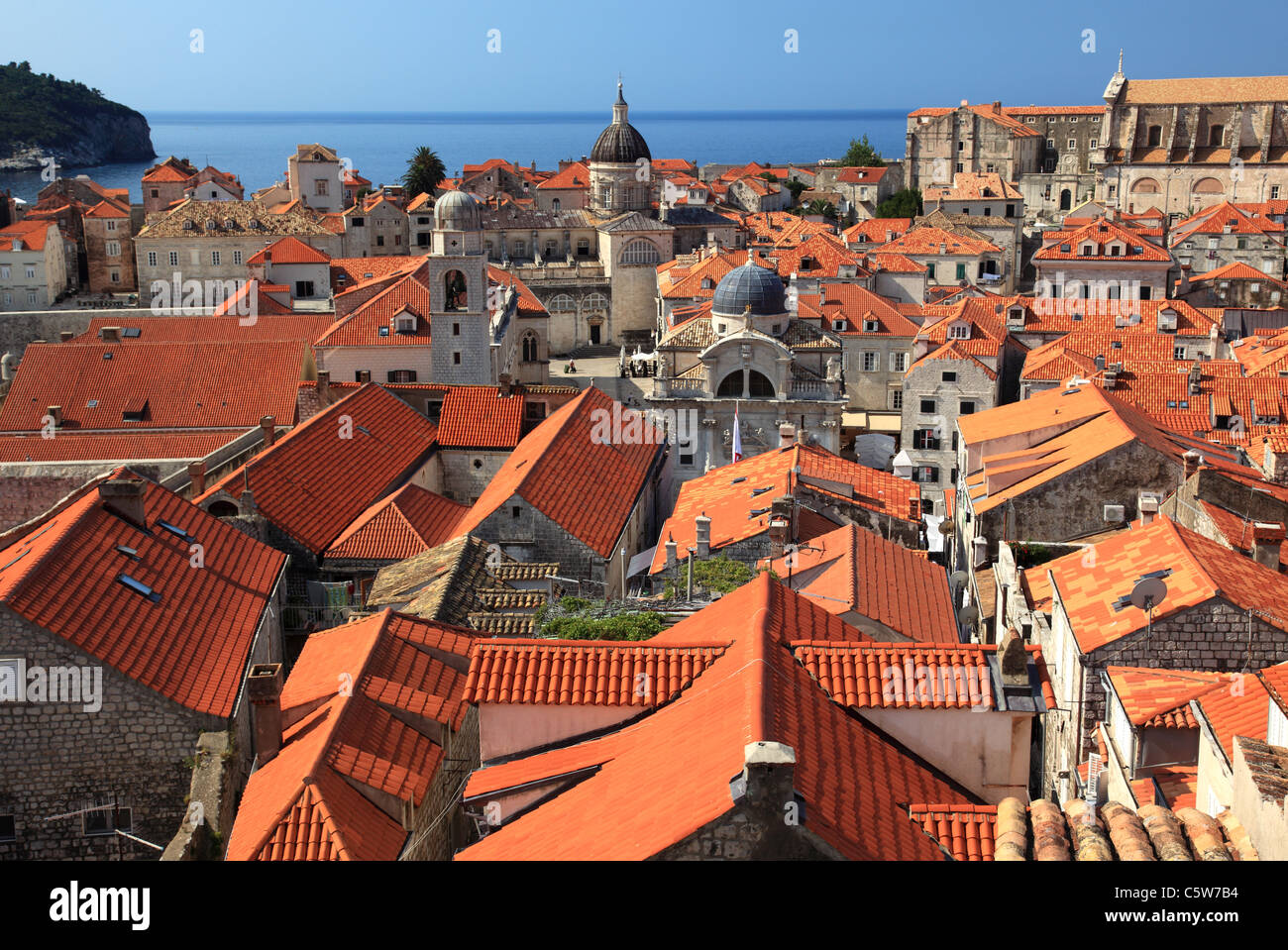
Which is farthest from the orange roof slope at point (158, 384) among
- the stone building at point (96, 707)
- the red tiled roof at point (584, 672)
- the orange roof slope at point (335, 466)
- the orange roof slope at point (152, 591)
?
the red tiled roof at point (584, 672)

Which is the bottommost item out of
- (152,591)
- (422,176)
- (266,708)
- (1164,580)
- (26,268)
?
(266,708)

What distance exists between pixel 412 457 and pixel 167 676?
16367 mm

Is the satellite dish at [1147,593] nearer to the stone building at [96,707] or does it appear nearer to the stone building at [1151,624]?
the stone building at [1151,624]

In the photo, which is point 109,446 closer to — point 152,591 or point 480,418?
point 480,418

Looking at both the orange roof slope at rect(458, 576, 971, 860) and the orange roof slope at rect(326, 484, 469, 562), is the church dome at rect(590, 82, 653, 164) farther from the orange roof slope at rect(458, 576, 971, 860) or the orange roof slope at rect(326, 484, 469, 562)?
the orange roof slope at rect(458, 576, 971, 860)

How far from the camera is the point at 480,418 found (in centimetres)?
3484

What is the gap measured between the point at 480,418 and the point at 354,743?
1928 cm

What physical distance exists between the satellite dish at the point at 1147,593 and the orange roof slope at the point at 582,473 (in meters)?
10.9

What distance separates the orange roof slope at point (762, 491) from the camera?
24375 mm

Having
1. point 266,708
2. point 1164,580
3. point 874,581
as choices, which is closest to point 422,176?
point 874,581

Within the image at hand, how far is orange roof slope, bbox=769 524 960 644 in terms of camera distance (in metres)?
18.4

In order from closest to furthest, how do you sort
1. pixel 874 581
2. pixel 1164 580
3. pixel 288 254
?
pixel 1164 580 → pixel 874 581 → pixel 288 254

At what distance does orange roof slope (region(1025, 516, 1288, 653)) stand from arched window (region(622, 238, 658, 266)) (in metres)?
45.0

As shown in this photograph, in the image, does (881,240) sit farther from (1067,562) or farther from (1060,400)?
(1067,562)
